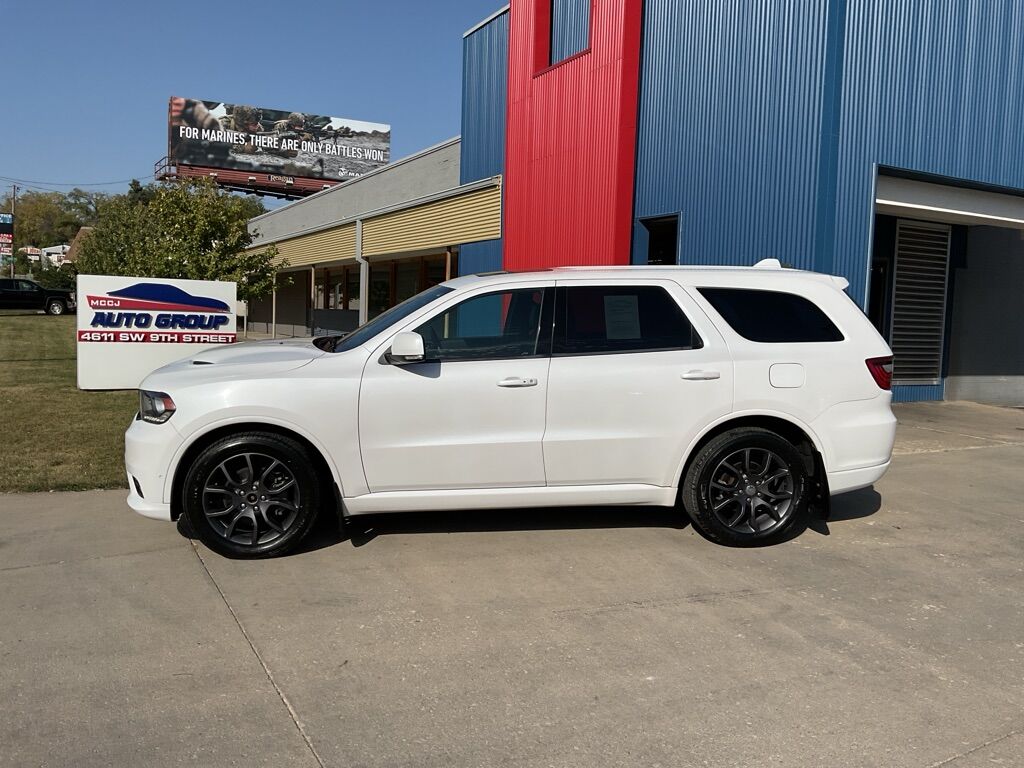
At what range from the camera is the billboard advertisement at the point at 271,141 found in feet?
208

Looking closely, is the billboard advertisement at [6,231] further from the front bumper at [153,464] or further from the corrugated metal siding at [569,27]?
the front bumper at [153,464]

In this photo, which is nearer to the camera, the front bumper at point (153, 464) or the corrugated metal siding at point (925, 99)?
the front bumper at point (153, 464)

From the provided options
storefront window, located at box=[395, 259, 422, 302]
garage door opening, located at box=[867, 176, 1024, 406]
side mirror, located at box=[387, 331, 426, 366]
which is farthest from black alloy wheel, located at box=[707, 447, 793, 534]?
storefront window, located at box=[395, 259, 422, 302]

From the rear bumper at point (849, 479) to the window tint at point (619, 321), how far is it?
4.19 ft

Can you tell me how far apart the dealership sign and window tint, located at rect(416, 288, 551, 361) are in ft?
26.7

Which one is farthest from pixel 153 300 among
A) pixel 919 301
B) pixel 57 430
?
pixel 919 301

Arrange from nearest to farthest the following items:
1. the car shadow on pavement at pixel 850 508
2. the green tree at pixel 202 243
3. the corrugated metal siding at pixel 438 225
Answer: the car shadow on pavement at pixel 850 508 → the corrugated metal siding at pixel 438 225 → the green tree at pixel 202 243

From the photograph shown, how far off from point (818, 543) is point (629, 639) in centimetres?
224

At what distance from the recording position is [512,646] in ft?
12.6

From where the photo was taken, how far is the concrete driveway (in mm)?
3010

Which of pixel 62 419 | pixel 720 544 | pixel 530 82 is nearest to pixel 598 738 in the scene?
pixel 720 544

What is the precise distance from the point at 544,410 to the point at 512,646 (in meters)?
1.61

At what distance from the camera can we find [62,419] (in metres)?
9.89

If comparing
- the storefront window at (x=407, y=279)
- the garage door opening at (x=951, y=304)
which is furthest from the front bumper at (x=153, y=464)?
the storefront window at (x=407, y=279)
